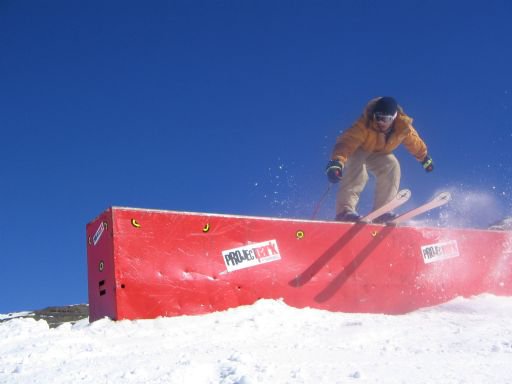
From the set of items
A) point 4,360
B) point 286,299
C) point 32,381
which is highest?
point 286,299

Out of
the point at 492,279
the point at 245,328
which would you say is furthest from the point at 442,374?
the point at 492,279

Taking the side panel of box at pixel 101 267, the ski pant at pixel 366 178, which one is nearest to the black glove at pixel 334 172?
the ski pant at pixel 366 178

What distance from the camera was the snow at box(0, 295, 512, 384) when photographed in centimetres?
212

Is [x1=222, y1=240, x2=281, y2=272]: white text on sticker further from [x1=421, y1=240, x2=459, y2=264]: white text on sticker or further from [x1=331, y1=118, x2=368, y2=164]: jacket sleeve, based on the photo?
[x1=421, y1=240, x2=459, y2=264]: white text on sticker

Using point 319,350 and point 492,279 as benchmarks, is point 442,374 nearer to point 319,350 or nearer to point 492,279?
point 319,350

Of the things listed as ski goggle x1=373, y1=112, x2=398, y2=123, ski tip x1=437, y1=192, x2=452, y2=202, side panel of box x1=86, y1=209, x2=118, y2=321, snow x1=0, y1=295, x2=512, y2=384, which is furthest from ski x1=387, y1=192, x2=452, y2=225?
side panel of box x1=86, y1=209, x2=118, y2=321

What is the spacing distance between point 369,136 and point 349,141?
0.77 feet

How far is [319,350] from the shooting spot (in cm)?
258

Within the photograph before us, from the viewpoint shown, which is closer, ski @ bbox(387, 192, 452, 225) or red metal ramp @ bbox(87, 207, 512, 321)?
red metal ramp @ bbox(87, 207, 512, 321)

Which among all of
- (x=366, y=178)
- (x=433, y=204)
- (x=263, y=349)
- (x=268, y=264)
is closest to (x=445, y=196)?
(x=433, y=204)

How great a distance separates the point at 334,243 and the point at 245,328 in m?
1.50

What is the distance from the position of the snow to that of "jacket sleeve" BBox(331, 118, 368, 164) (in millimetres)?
1713

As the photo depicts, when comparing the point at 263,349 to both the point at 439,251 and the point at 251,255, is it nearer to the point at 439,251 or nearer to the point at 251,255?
the point at 251,255

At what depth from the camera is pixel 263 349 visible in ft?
8.41
